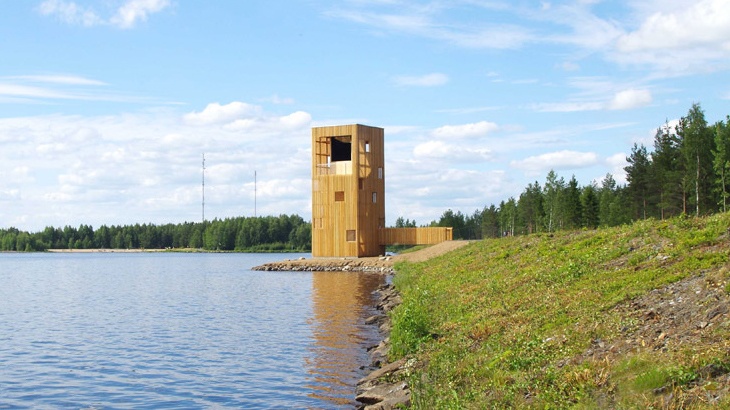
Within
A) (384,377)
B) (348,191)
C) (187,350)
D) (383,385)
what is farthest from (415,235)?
(383,385)

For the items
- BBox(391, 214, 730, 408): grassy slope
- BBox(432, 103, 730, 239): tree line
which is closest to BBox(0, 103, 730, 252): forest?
BBox(432, 103, 730, 239): tree line

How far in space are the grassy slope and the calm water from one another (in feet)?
9.71

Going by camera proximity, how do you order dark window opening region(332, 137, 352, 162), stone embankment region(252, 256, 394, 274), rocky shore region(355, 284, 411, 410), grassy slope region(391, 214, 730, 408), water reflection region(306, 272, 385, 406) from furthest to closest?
dark window opening region(332, 137, 352, 162) < stone embankment region(252, 256, 394, 274) < water reflection region(306, 272, 385, 406) < rocky shore region(355, 284, 411, 410) < grassy slope region(391, 214, 730, 408)

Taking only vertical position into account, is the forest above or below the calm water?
above

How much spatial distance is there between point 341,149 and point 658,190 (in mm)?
36719

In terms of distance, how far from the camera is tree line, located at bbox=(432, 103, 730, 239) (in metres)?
71.5

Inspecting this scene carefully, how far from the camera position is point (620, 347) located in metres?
12.8

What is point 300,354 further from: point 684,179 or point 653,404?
point 684,179

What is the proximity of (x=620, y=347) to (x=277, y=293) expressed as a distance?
37.2 m

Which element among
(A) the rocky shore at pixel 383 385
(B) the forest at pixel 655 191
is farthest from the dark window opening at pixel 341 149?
(A) the rocky shore at pixel 383 385

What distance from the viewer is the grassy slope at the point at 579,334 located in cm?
1091

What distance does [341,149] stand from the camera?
79500 millimetres

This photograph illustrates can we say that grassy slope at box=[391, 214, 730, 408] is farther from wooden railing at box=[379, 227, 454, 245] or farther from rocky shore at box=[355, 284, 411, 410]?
wooden railing at box=[379, 227, 454, 245]

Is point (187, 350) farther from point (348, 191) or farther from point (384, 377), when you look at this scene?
point (348, 191)
